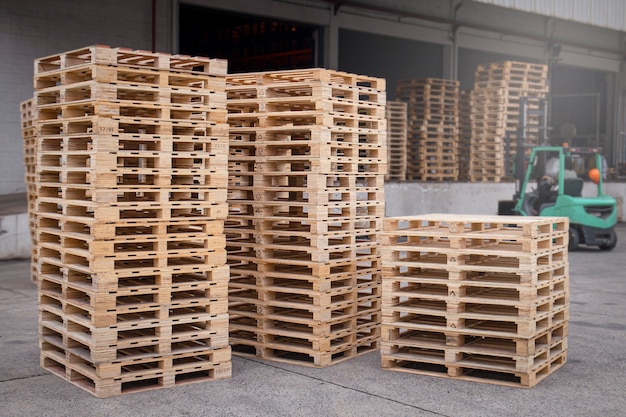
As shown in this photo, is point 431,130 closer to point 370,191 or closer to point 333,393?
point 370,191

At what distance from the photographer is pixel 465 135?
22.6 m

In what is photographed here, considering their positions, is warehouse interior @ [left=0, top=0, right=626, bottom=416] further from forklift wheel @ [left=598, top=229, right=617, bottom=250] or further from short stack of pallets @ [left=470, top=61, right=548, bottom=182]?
short stack of pallets @ [left=470, top=61, right=548, bottom=182]

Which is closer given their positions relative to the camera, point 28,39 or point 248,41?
point 28,39

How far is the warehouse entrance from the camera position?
23.6 m

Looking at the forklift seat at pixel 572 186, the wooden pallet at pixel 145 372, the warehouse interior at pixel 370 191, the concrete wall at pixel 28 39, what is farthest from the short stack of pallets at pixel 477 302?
the concrete wall at pixel 28 39

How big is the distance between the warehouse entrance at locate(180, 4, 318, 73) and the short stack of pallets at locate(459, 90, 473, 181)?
447cm

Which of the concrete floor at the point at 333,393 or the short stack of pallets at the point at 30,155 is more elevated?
the short stack of pallets at the point at 30,155

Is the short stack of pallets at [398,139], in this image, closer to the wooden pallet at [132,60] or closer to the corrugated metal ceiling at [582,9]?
the corrugated metal ceiling at [582,9]

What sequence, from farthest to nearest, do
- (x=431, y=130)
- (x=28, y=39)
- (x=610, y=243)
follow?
(x=431, y=130), (x=28, y=39), (x=610, y=243)

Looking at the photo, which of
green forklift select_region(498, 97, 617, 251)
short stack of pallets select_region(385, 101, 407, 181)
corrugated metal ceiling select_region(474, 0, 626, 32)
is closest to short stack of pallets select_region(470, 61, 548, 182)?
corrugated metal ceiling select_region(474, 0, 626, 32)

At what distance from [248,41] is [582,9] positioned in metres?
10.6

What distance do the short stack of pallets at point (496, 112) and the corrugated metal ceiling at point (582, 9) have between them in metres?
1.82

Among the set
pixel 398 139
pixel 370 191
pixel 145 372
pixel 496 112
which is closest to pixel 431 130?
pixel 398 139

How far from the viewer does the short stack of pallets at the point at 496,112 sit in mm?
21203
